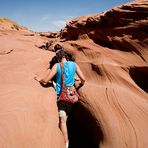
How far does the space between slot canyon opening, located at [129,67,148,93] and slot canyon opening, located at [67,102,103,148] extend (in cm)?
128

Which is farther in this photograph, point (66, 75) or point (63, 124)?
point (66, 75)

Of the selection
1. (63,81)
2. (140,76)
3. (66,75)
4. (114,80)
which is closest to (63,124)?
(63,81)

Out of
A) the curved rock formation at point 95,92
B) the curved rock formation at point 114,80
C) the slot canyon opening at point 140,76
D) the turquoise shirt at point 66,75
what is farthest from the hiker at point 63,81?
the slot canyon opening at point 140,76

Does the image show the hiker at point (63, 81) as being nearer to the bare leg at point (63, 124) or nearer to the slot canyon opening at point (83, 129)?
the bare leg at point (63, 124)

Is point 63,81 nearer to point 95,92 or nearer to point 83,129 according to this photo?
point 95,92

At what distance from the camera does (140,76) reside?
4.73 metres

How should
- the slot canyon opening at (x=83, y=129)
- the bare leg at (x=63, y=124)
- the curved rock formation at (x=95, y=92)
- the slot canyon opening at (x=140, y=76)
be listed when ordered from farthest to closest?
the slot canyon opening at (x=140, y=76)
the slot canyon opening at (x=83, y=129)
the bare leg at (x=63, y=124)
the curved rock formation at (x=95, y=92)

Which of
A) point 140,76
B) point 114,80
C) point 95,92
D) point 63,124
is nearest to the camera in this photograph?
point 63,124

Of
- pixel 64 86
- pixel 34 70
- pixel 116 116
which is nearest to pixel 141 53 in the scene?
pixel 116 116

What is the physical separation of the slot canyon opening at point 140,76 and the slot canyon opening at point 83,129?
4.20 ft

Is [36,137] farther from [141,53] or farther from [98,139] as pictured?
[141,53]

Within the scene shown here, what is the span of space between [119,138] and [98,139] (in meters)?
0.46

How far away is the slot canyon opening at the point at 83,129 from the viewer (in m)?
4.09

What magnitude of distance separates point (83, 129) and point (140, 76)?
166 centimetres
